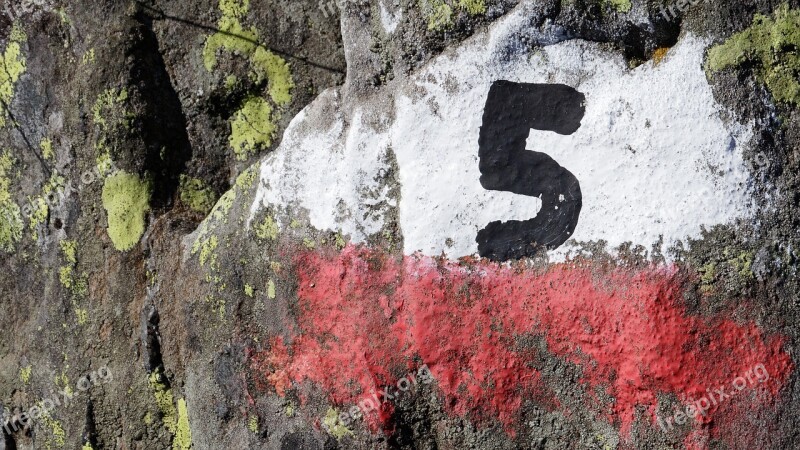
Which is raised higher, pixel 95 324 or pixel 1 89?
pixel 1 89

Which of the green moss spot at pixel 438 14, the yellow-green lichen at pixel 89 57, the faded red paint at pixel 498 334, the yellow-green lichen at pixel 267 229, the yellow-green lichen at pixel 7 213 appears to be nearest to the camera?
the faded red paint at pixel 498 334

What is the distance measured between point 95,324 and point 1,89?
121 centimetres

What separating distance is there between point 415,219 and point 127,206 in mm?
1467

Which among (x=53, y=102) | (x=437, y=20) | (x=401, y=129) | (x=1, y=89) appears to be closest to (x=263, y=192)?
(x=401, y=129)

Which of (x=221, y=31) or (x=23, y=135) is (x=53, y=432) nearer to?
(x=23, y=135)

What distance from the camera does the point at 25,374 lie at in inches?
147

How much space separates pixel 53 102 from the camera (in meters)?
3.54

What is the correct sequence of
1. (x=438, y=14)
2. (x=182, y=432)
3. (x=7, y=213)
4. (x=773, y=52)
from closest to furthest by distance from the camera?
(x=773, y=52) → (x=438, y=14) → (x=182, y=432) → (x=7, y=213)

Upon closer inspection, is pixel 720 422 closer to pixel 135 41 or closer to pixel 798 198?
pixel 798 198

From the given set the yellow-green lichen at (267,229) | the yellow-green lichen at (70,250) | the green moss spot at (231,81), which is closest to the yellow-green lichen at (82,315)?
the yellow-green lichen at (70,250)

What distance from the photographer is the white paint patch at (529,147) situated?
2.47 m

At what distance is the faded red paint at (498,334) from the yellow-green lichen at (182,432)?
2.00ft

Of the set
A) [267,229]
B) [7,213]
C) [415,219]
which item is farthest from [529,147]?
[7,213]

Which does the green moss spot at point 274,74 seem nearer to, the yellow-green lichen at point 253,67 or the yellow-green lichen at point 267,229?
the yellow-green lichen at point 253,67
